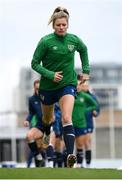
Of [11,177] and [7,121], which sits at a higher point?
[7,121]

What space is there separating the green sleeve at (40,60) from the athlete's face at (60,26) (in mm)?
247

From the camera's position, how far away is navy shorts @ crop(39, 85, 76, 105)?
42.1 ft

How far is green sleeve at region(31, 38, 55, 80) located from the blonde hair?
12.5 inches

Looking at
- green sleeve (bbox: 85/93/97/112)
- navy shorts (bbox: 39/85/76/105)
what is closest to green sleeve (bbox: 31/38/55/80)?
navy shorts (bbox: 39/85/76/105)

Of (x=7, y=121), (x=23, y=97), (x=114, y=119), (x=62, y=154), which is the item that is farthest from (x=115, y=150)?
(x=23, y=97)

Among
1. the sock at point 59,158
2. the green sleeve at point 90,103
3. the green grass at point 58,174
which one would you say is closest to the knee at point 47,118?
the green grass at point 58,174

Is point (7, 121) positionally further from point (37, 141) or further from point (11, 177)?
point (11, 177)

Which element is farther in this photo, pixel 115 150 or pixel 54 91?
pixel 115 150

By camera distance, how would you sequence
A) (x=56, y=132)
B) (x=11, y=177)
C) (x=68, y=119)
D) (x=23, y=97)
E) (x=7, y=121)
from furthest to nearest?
(x=23, y=97), (x=7, y=121), (x=56, y=132), (x=68, y=119), (x=11, y=177)

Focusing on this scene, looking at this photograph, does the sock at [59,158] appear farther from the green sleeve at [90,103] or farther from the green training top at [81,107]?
the green sleeve at [90,103]

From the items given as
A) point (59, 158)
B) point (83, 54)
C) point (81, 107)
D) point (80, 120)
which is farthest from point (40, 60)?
point (59, 158)

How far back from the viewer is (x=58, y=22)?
12680mm

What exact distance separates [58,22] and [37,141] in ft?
17.0

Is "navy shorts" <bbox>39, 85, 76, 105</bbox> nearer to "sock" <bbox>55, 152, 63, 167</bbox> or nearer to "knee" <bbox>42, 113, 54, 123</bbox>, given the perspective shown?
"knee" <bbox>42, 113, 54, 123</bbox>
